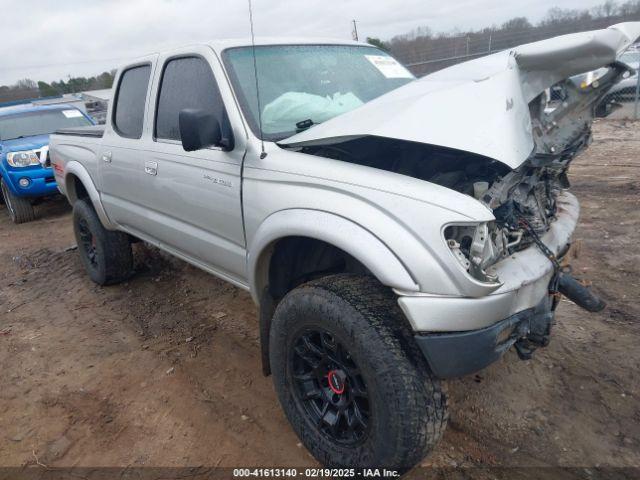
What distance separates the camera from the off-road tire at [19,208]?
7.78 meters

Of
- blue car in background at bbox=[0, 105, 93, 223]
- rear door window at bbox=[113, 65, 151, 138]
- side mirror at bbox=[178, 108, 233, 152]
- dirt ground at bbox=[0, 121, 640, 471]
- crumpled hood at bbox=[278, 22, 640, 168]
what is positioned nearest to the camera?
crumpled hood at bbox=[278, 22, 640, 168]

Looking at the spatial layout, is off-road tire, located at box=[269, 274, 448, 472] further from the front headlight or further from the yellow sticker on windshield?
the front headlight

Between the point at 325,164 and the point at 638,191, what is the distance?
Result: 5.41m

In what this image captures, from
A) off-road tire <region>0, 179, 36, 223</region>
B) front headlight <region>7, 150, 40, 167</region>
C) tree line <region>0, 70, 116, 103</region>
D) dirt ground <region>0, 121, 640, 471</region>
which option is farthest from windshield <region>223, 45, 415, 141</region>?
tree line <region>0, 70, 116, 103</region>

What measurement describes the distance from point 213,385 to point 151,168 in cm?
151

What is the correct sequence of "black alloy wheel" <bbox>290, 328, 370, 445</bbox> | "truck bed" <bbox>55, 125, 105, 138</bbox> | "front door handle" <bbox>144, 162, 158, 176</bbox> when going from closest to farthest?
"black alloy wheel" <bbox>290, 328, 370, 445</bbox> → "front door handle" <bbox>144, 162, 158, 176</bbox> → "truck bed" <bbox>55, 125, 105, 138</bbox>

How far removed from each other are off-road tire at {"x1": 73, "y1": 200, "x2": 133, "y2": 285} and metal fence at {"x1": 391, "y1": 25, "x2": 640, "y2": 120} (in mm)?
9007

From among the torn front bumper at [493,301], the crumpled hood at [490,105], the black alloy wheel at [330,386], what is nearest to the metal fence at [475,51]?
the crumpled hood at [490,105]

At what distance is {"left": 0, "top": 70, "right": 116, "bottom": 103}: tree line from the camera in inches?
1359

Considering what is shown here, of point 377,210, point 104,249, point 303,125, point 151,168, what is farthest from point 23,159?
point 377,210

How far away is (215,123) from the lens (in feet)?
8.20

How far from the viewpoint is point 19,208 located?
307 inches

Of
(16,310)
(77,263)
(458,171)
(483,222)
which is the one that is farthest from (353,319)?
(77,263)

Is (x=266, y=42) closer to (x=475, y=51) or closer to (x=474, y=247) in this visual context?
(x=474, y=247)
